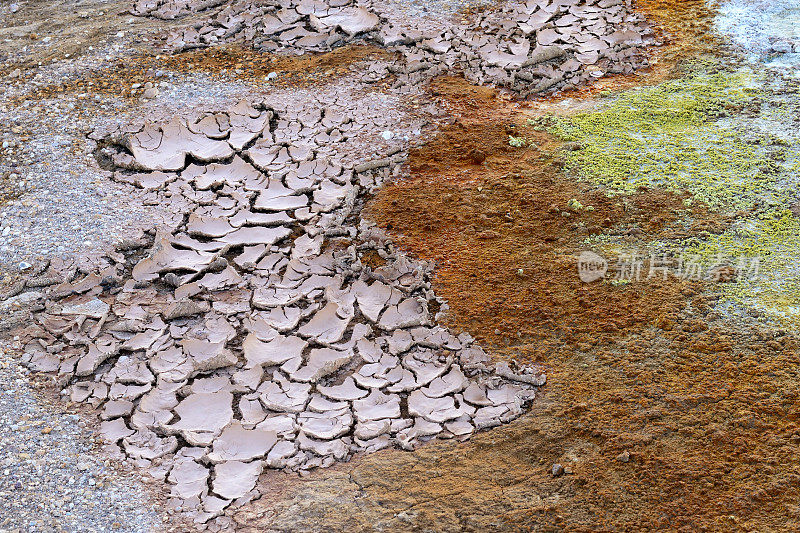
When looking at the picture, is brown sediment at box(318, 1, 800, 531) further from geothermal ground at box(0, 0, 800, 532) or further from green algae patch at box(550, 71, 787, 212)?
green algae patch at box(550, 71, 787, 212)

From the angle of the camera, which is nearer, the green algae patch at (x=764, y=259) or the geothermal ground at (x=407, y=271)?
the geothermal ground at (x=407, y=271)

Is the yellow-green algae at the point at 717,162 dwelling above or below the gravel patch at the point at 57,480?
above

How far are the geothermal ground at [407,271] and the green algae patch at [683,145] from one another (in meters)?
0.02

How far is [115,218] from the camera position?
363cm

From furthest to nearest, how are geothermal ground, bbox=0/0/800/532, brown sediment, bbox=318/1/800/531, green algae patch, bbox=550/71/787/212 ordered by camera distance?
1. green algae patch, bbox=550/71/787/212
2. geothermal ground, bbox=0/0/800/532
3. brown sediment, bbox=318/1/800/531

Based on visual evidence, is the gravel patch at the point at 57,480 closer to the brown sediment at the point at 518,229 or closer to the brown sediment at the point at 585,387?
the brown sediment at the point at 585,387

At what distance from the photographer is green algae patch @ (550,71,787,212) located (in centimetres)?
352

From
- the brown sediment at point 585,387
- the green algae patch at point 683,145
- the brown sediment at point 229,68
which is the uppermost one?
the brown sediment at point 229,68

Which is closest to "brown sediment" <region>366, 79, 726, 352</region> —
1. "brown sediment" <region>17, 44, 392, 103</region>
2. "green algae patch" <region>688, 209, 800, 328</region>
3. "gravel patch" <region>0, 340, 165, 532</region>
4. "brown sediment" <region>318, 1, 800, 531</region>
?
"brown sediment" <region>318, 1, 800, 531</region>

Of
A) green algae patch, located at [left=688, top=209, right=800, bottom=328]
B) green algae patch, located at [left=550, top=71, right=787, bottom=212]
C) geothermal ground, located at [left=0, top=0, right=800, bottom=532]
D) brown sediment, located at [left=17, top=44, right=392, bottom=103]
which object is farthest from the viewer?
brown sediment, located at [left=17, top=44, right=392, bottom=103]

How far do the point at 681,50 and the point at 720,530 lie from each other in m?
3.30

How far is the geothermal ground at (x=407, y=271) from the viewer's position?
95.7 inches

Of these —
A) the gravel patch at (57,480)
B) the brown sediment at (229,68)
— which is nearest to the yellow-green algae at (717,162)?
the brown sediment at (229,68)

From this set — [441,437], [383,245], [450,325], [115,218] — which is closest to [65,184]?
[115,218]
